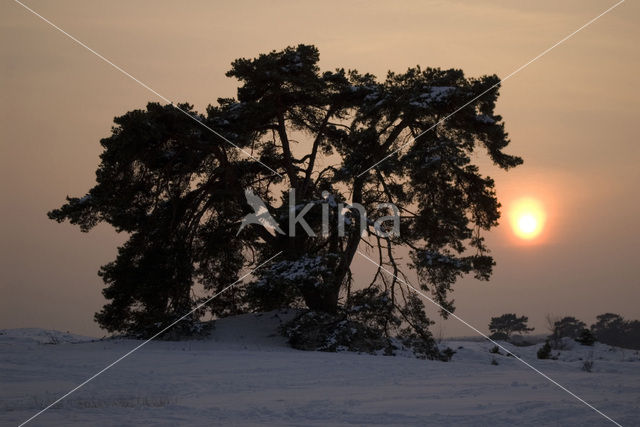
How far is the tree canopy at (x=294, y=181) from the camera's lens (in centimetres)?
1838

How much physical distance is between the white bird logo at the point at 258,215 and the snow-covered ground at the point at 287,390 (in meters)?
4.64

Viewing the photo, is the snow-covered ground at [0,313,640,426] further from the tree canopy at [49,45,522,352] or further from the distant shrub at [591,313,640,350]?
the distant shrub at [591,313,640,350]

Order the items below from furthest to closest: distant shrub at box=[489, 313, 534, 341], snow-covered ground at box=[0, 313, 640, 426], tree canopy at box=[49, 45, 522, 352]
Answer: distant shrub at box=[489, 313, 534, 341], tree canopy at box=[49, 45, 522, 352], snow-covered ground at box=[0, 313, 640, 426]

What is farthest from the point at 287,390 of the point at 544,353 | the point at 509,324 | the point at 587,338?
the point at 509,324

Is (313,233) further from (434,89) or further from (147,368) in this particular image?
(147,368)

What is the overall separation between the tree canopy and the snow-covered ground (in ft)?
11.0

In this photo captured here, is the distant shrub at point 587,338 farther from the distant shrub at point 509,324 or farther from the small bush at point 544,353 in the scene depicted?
the distant shrub at point 509,324

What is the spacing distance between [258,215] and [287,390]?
1070 cm

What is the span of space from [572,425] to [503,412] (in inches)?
33.9

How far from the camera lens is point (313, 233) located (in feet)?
61.4

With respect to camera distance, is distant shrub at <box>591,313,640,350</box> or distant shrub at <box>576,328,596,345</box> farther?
distant shrub at <box>591,313,640,350</box>

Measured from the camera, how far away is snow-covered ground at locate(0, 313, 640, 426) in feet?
23.3

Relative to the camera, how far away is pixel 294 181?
814 inches

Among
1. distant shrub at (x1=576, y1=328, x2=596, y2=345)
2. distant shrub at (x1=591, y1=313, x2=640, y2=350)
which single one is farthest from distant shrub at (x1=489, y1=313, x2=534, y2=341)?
distant shrub at (x1=576, y1=328, x2=596, y2=345)
